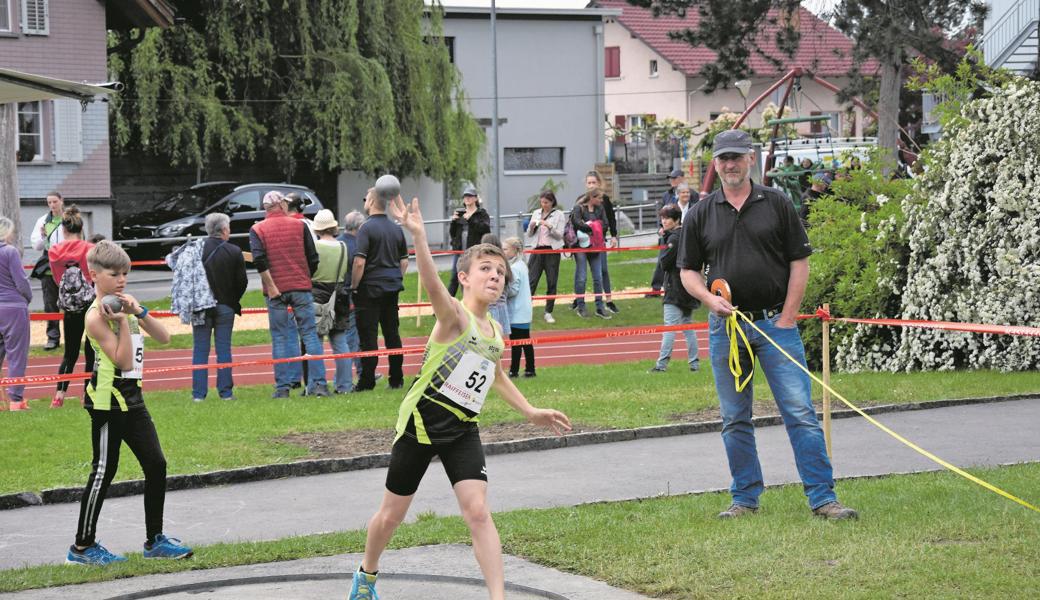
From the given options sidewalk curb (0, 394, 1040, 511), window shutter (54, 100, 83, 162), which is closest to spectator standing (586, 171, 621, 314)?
sidewalk curb (0, 394, 1040, 511)

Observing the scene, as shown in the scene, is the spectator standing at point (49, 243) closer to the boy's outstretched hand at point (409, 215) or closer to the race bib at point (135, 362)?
the race bib at point (135, 362)

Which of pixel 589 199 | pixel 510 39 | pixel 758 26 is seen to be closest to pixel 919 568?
pixel 589 199

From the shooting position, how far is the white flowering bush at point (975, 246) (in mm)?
15234

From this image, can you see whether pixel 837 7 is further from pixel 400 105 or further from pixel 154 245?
pixel 154 245

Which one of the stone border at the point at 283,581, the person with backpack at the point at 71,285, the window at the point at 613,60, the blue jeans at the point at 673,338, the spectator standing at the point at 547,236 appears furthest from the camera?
the window at the point at 613,60

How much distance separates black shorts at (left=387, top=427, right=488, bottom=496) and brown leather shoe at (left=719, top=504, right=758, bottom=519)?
2.28m

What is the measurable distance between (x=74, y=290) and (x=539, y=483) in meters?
6.07

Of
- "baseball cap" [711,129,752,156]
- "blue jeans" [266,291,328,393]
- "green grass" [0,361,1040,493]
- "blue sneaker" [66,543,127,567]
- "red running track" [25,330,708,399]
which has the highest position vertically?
"baseball cap" [711,129,752,156]

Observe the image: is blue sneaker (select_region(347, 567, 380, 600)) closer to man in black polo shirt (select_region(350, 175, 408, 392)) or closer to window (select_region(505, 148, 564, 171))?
man in black polo shirt (select_region(350, 175, 408, 392))

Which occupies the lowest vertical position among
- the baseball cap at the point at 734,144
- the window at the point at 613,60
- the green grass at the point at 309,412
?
the green grass at the point at 309,412

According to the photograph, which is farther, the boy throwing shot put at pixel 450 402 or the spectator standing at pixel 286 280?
the spectator standing at pixel 286 280

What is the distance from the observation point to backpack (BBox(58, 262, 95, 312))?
13961mm

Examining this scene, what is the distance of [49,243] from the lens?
62.3 feet

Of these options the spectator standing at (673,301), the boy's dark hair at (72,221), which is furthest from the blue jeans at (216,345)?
the spectator standing at (673,301)
